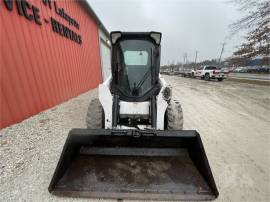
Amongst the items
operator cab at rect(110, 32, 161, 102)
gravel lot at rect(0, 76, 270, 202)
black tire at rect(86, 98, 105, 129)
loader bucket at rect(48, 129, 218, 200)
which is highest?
operator cab at rect(110, 32, 161, 102)

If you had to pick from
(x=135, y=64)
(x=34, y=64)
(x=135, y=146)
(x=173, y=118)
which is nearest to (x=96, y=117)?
(x=135, y=146)

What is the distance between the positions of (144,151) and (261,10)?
497 inches

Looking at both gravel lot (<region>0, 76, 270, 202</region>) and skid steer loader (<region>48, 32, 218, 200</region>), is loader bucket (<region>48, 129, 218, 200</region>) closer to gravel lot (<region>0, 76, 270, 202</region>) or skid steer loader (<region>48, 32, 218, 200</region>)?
skid steer loader (<region>48, 32, 218, 200</region>)

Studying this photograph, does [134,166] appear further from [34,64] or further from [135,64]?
[34,64]

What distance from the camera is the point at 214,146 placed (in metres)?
3.50

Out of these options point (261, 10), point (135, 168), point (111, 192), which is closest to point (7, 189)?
point (111, 192)

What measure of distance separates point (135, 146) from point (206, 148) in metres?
1.70

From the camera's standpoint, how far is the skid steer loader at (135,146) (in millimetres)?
2082

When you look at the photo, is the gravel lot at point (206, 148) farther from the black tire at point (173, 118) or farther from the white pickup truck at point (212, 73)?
the white pickup truck at point (212, 73)

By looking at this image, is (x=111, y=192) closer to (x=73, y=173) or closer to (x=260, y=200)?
(x=73, y=173)

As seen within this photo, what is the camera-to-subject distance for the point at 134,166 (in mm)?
2367

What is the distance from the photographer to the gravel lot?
2.29 meters

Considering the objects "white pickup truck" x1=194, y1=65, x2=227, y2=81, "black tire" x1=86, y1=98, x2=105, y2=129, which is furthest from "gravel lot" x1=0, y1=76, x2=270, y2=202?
"white pickup truck" x1=194, y1=65, x2=227, y2=81

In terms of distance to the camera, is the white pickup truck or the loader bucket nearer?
the loader bucket
